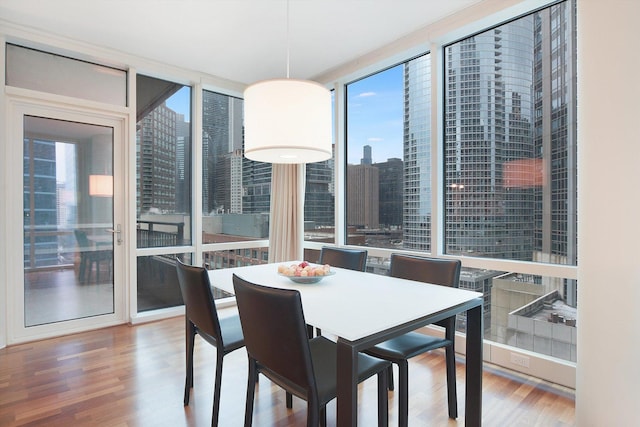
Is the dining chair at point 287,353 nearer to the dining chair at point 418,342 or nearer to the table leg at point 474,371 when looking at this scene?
the dining chair at point 418,342

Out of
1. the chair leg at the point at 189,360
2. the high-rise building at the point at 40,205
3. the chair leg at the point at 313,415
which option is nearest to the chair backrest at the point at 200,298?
the chair leg at the point at 189,360

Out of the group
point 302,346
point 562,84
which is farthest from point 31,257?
point 562,84

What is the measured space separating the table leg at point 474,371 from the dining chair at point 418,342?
0.17 m

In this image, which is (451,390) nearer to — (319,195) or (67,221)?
(319,195)

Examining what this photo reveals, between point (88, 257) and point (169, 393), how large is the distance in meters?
1.94

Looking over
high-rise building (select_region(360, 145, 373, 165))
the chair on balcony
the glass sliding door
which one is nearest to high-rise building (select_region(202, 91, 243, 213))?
the glass sliding door

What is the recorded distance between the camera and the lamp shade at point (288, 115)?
1.91 metres

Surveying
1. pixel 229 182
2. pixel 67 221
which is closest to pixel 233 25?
pixel 229 182

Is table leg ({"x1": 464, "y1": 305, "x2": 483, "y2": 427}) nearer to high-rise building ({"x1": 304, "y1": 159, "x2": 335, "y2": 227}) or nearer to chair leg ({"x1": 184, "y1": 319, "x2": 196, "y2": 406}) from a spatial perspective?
chair leg ({"x1": 184, "y1": 319, "x2": 196, "y2": 406})

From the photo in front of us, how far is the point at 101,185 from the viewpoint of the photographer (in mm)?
3486

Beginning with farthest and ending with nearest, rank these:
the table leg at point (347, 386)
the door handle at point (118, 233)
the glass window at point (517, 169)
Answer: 1. the door handle at point (118, 233)
2. the glass window at point (517, 169)
3. the table leg at point (347, 386)

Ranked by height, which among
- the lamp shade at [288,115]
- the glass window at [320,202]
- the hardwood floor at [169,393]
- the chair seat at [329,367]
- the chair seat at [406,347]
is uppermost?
the lamp shade at [288,115]

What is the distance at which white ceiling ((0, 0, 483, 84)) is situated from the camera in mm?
2629

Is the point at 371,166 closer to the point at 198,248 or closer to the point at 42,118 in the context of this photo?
the point at 198,248
